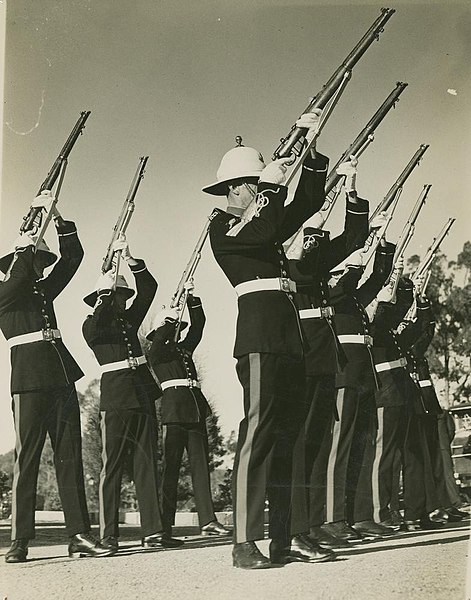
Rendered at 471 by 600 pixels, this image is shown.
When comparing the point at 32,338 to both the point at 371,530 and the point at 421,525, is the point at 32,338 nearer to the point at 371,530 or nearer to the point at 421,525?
the point at 371,530

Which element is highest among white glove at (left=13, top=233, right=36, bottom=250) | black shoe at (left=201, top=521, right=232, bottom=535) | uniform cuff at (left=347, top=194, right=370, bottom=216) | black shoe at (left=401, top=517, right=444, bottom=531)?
uniform cuff at (left=347, top=194, right=370, bottom=216)

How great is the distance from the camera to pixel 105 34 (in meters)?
4.27

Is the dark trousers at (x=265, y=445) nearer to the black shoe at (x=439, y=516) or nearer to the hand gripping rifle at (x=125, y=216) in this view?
the hand gripping rifle at (x=125, y=216)

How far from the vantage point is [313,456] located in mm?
4078

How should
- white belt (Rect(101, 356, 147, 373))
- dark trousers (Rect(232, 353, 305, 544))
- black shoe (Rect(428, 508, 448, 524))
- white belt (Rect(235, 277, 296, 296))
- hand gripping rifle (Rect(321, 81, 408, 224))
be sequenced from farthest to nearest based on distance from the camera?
black shoe (Rect(428, 508, 448, 524))
hand gripping rifle (Rect(321, 81, 408, 224))
white belt (Rect(101, 356, 147, 373))
white belt (Rect(235, 277, 296, 296))
dark trousers (Rect(232, 353, 305, 544))

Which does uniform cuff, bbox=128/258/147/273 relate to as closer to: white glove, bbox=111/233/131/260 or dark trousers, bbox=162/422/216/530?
white glove, bbox=111/233/131/260

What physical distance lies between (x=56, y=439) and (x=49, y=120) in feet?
4.81

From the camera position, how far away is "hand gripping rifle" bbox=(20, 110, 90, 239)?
4082 mm

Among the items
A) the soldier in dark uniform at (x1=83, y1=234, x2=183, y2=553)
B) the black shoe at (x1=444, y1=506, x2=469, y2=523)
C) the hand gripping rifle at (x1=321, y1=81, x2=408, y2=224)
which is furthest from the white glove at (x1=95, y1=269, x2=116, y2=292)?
the black shoe at (x1=444, y1=506, x2=469, y2=523)

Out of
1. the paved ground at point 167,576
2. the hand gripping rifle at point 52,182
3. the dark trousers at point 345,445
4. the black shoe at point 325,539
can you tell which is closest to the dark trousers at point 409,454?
the dark trousers at point 345,445

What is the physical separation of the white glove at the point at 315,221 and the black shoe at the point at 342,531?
1362mm

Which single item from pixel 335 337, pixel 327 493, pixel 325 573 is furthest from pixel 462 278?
pixel 325 573

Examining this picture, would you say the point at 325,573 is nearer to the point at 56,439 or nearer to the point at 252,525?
the point at 252,525

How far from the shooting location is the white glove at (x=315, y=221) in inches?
164
